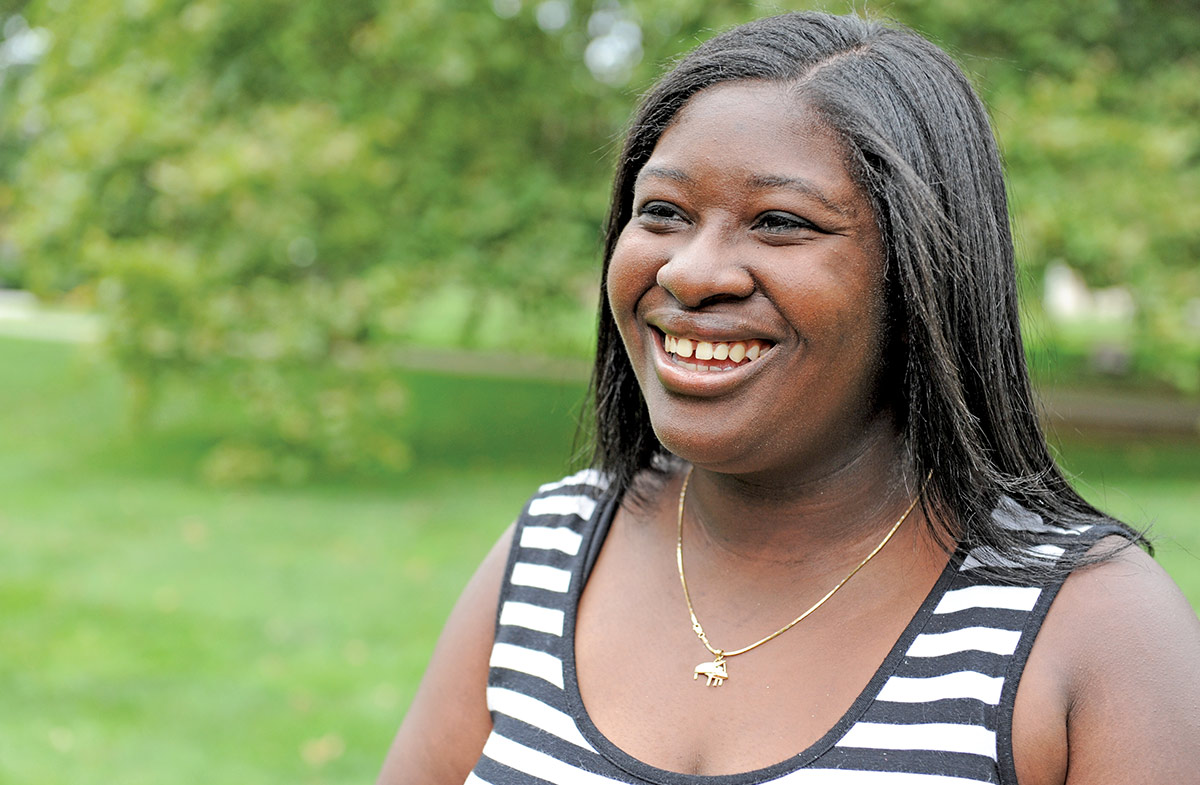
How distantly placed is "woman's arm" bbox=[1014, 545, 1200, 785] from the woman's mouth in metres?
0.50

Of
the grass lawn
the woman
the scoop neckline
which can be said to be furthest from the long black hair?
the grass lawn

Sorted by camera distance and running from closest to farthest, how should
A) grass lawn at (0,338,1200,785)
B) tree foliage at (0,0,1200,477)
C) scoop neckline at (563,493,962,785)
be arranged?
scoop neckline at (563,493,962,785) < grass lawn at (0,338,1200,785) < tree foliage at (0,0,1200,477)

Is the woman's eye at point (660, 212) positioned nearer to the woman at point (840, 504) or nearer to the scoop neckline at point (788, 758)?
the woman at point (840, 504)

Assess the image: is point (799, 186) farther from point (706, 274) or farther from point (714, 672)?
point (714, 672)

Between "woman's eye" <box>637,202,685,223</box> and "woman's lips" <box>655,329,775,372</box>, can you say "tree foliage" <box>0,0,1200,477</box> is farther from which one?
"woman's lips" <box>655,329,775,372</box>

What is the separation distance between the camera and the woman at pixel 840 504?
4.88ft

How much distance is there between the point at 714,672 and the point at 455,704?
1.50ft

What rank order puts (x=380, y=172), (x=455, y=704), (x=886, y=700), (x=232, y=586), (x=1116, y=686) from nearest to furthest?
(x=1116, y=686) < (x=886, y=700) < (x=455, y=704) < (x=232, y=586) < (x=380, y=172)

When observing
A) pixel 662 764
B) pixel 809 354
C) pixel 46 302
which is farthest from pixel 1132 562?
pixel 46 302

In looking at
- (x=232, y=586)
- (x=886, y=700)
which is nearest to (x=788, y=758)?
(x=886, y=700)

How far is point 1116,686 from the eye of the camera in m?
1.43

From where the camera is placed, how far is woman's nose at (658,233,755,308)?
1.57m

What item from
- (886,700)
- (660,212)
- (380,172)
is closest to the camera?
(886,700)

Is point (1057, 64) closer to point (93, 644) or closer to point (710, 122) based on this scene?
point (93, 644)
